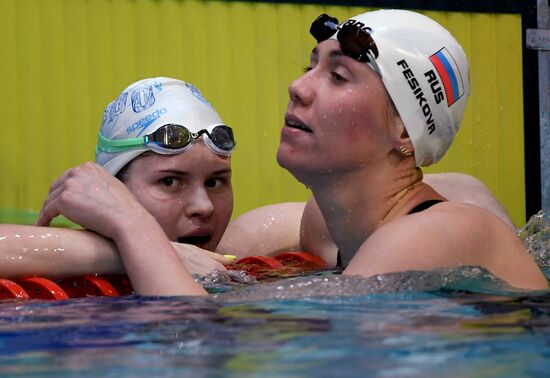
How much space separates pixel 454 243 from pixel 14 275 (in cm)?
124

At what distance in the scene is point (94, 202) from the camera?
3084 mm

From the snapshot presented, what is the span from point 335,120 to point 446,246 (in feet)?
1.79

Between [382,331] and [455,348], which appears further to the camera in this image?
[382,331]

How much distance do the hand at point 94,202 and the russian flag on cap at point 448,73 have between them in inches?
40.9

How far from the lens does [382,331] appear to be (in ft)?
7.54

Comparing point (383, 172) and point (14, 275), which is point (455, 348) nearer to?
point (383, 172)

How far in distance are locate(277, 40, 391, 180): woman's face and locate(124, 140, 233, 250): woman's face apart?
0.70 meters

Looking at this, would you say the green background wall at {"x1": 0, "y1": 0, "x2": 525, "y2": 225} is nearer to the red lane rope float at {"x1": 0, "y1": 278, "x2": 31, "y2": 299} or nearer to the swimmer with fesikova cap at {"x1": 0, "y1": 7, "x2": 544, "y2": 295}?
the swimmer with fesikova cap at {"x1": 0, "y1": 7, "x2": 544, "y2": 295}

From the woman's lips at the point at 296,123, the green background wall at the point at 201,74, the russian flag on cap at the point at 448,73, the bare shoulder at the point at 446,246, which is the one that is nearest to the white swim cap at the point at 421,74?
the russian flag on cap at the point at 448,73

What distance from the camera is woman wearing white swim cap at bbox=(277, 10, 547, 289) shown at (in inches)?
120

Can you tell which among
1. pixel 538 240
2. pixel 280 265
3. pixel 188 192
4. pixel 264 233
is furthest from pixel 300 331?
pixel 538 240

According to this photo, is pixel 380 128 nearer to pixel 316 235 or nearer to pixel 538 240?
pixel 316 235

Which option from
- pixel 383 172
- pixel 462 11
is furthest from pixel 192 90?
pixel 462 11

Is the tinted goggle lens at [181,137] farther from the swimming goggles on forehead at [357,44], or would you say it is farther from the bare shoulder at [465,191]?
the bare shoulder at [465,191]
